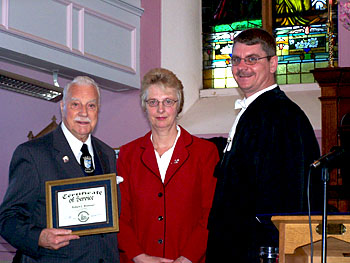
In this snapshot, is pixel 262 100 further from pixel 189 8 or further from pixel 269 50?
pixel 189 8

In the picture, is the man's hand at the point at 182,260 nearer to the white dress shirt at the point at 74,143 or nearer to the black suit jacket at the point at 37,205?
the black suit jacket at the point at 37,205

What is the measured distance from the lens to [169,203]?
352cm

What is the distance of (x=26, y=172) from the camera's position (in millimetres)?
3057

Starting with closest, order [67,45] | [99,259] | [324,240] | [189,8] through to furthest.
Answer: [324,240], [99,259], [67,45], [189,8]

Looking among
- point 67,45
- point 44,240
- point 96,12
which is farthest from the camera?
point 96,12

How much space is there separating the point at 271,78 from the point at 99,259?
1227 millimetres

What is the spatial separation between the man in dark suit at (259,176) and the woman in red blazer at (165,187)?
190 millimetres

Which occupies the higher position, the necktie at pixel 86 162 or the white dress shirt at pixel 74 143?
the white dress shirt at pixel 74 143

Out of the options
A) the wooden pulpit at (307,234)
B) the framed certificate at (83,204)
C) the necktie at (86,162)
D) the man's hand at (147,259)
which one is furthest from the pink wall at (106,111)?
the wooden pulpit at (307,234)

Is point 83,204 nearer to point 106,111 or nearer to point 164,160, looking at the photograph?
point 164,160

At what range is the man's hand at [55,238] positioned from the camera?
2.93 metres

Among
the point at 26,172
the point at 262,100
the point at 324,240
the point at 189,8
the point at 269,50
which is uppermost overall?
the point at 189,8

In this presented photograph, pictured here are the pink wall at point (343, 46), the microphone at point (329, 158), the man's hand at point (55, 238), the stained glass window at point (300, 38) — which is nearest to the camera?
the microphone at point (329, 158)

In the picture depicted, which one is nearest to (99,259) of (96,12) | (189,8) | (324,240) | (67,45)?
(324,240)
